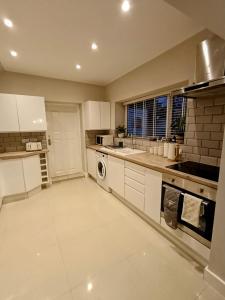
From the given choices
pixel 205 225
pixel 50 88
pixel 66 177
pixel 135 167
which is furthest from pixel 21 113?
pixel 205 225

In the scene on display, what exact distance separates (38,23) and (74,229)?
2632mm

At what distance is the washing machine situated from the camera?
10.2 ft

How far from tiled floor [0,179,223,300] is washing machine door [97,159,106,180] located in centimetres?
80

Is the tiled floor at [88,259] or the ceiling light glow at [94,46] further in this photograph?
the ceiling light glow at [94,46]

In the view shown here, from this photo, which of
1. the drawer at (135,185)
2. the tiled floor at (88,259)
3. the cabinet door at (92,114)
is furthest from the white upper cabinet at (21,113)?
the drawer at (135,185)

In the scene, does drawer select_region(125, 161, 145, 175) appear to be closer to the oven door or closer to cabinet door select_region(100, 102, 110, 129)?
the oven door

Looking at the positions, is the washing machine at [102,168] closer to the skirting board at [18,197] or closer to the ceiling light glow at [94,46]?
the skirting board at [18,197]

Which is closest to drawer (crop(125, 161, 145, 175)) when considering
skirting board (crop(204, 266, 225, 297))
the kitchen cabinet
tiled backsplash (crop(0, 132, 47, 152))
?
the kitchen cabinet

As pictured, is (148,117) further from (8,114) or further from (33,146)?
(8,114)

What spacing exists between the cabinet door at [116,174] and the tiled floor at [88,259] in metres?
0.37

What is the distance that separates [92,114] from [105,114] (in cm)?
37

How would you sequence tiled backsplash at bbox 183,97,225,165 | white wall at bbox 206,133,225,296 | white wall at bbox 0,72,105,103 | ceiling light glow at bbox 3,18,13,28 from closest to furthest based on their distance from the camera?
1. white wall at bbox 206,133,225,296
2. ceiling light glow at bbox 3,18,13,28
3. tiled backsplash at bbox 183,97,225,165
4. white wall at bbox 0,72,105,103

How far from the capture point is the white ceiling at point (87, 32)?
4.64 feet

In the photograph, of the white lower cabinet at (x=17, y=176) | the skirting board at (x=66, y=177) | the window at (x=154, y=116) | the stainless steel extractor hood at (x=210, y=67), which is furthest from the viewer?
the skirting board at (x=66, y=177)
